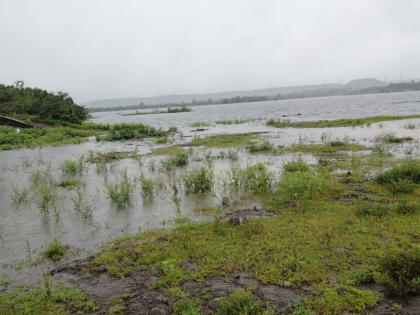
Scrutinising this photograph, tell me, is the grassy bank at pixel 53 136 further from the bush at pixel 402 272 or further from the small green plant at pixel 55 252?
the bush at pixel 402 272

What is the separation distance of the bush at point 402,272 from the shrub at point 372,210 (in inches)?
107

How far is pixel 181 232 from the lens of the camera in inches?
343

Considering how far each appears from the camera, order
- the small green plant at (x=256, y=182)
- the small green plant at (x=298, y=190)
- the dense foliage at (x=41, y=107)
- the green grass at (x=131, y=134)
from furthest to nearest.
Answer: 1. the dense foliage at (x=41, y=107)
2. the green grass at (x=131, y=134)
3. the small green plant at (x=256, y=182)
4. the small green plant at (x=298, y=190)

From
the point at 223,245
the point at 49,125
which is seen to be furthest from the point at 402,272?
the point at 49,125

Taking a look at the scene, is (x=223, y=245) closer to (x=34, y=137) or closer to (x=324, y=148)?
(x=324, y=148)

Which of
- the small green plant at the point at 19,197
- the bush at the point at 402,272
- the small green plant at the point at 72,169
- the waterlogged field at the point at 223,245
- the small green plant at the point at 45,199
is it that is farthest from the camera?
the small green plant at the point at 72,169

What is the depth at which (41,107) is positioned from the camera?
4572cm

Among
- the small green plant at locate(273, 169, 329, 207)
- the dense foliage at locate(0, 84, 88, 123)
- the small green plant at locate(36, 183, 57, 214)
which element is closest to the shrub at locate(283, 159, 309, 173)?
the small green plant at locate(273, 169, 329, 207)

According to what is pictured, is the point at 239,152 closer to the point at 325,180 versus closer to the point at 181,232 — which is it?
the point at 325,180

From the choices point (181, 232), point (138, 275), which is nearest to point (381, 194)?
point (181, 232)

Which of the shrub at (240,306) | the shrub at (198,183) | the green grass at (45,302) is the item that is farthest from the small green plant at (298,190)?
the green grass at (45,302)

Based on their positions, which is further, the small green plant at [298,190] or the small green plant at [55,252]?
the small green plant at [298,190]

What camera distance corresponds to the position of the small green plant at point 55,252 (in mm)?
7914

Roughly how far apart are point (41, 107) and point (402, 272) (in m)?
48.3
